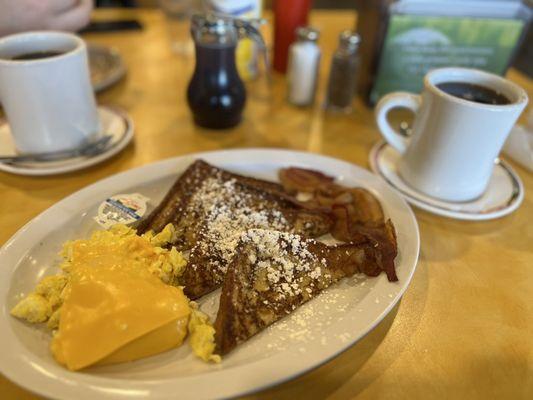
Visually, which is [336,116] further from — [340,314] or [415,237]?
[340,314]

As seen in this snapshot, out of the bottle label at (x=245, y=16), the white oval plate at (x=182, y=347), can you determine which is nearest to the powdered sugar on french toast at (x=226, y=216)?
the white oval plate at (x=182, y=347)

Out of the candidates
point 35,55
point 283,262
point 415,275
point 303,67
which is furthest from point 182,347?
point 303,67

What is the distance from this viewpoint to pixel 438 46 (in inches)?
56.0

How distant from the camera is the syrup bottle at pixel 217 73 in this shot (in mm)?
1239

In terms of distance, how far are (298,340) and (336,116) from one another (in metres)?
1.00

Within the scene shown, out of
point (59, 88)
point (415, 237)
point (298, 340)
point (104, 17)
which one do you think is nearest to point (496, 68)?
point (415, 237)

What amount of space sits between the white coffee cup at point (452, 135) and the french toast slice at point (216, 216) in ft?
1.07

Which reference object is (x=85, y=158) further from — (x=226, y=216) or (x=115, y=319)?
(x=115, y=319)

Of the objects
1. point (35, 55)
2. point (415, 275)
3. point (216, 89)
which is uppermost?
point (35, 55)

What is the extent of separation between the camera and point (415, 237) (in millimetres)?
904

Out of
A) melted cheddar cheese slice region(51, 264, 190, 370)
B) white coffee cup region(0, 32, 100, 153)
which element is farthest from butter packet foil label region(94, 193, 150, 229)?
white coffee cup region(0, 32, 100, 153)

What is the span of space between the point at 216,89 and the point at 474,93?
2.47 feet

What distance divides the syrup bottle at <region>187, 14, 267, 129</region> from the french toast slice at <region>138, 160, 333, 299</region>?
0.34 m

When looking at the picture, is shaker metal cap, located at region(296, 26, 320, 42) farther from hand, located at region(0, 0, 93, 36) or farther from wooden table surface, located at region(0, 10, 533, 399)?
hand, located at region(0, 0, 93, 36)
